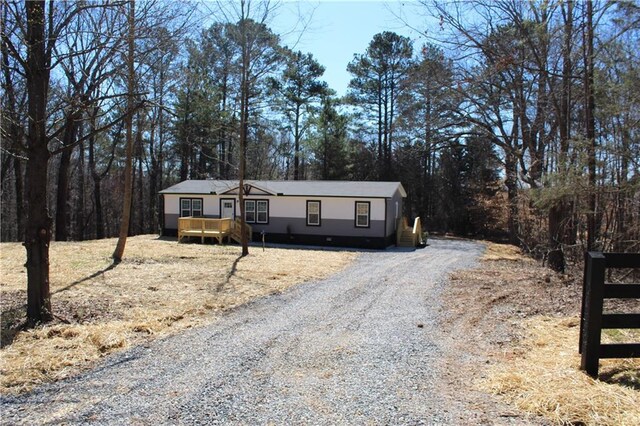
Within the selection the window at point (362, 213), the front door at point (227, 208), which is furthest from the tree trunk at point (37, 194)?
the front door at point (227, 208)

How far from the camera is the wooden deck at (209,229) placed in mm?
21406

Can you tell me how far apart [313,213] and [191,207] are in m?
6.89

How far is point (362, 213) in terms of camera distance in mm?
21516

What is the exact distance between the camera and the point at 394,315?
276 inches

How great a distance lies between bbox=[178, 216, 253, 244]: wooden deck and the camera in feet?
70.2

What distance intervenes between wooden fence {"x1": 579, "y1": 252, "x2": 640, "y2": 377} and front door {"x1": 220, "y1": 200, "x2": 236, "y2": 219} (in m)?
20.5

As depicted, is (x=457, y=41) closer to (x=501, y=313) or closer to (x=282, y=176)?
(x=501, y=313)

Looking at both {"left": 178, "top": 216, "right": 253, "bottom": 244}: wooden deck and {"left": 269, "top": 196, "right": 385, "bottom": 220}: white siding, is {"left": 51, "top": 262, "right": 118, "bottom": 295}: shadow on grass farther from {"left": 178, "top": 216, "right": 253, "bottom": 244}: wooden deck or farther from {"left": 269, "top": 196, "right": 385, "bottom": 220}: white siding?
{"left": 269, "top": 196, "right": 385, "bottom": 220}: white siding

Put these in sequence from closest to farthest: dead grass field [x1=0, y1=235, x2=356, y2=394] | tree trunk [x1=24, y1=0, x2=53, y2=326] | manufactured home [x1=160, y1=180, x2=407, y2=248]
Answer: dead grass field [x1=0, y1=235, x2=356, y2=394]
tree trunk [x1=24, y1=0, x2=53, y2=326]
manufactured home [x1=160, y1=180, x2=407, y2=248]

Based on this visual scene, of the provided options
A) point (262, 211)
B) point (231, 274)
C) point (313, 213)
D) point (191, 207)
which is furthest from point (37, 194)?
point (191, 207)

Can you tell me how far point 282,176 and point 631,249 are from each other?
35638mm

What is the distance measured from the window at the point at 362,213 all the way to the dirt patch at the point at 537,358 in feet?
40.5

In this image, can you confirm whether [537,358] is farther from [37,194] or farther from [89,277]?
[89,277]

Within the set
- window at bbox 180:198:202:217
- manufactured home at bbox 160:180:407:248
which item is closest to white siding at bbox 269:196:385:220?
manufactured home at bbox 160:180:407:248
